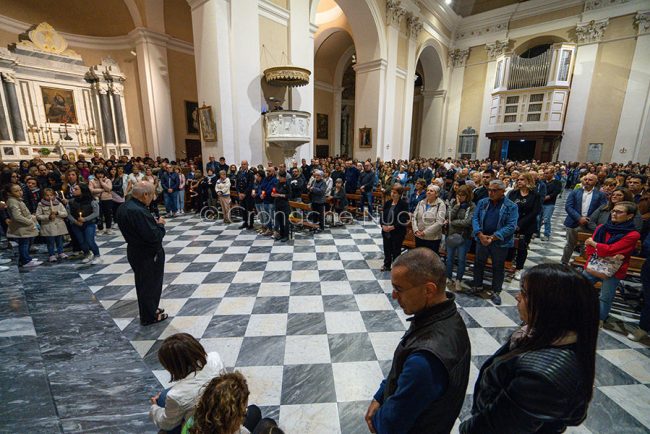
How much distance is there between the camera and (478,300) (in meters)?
4.06

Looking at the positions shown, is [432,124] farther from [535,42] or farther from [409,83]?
[535,42]

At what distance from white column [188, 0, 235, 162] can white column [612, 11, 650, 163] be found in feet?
65.5

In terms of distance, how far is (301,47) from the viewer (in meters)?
10.5

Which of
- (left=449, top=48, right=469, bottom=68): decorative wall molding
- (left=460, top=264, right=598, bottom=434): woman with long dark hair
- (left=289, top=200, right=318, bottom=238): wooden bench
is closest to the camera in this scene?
(left=460, top=264, right=598, bottom=434): woman with long dark hair

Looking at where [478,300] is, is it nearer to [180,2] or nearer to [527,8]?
[180,2]

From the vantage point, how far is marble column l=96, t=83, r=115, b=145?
44.8 ft

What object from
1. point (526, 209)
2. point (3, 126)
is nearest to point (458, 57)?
point (526, 209)

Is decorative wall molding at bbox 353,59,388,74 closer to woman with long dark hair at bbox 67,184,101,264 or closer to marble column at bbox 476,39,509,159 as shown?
marble column at bbox 476,39,509,159

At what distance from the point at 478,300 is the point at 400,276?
347 cm

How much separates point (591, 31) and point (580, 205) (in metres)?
18.1

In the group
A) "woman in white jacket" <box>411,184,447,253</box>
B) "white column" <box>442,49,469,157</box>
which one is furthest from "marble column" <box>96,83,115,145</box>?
"white column" <box>442,49,469,157</box>

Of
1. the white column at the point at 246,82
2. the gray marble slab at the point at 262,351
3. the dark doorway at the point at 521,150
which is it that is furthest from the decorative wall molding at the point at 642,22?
the gray marble slab at the point at 262,351

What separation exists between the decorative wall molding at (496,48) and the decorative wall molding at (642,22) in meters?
5.79

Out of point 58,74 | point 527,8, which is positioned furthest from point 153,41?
point 527,8
